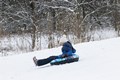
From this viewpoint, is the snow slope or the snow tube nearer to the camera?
the snow slope

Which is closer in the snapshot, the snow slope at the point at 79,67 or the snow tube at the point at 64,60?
the snow slope at the point at 79,67

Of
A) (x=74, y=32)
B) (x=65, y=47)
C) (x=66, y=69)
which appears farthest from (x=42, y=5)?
(x=66, y=69)

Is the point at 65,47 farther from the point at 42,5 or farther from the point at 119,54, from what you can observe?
the point at 42,5

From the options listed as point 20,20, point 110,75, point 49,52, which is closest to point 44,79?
point 110,75

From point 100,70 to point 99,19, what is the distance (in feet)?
55.8

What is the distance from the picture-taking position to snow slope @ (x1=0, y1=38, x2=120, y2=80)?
5.33m

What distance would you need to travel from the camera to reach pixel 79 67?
618cm

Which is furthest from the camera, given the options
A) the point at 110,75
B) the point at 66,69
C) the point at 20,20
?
the point at 20,20

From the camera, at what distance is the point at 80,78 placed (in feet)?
16.9

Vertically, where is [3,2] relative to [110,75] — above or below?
above

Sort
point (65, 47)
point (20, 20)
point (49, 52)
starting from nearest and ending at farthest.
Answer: point (65, 47)
point (49, 52)
point (20, 20)

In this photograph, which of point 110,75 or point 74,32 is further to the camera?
point 74,32

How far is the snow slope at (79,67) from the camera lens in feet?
17.5

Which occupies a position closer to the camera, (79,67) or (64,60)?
(79,67)
